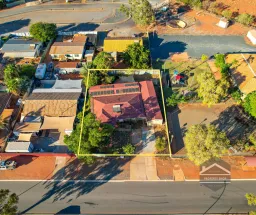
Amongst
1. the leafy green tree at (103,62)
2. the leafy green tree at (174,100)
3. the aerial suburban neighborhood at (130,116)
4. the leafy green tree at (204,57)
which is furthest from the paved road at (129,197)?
the leafy green tree at (204,57)

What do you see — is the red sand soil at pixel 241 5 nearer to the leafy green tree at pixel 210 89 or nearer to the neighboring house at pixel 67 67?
the leafy green tree at pixel 210 89

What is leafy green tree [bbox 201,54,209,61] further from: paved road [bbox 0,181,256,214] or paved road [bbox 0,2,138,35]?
paved road [bbox 0,181,256,214]

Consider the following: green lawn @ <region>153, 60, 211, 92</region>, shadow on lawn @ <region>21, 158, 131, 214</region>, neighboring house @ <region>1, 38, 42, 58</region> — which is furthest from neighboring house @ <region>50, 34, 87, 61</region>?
shadow on lawn @ <region>21, 158, 131, 214</region>

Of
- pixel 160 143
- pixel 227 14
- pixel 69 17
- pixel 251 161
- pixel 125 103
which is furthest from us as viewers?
pixel 69 17

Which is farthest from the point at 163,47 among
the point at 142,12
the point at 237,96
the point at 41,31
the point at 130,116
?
the point at 41,31

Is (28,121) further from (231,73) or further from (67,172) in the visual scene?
(231,73)

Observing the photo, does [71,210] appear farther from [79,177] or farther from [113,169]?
[113,169]

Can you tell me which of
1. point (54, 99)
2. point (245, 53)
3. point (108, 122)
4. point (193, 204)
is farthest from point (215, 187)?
point (245, 53)
